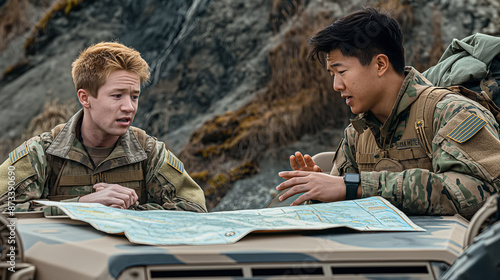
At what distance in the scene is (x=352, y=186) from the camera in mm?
2410

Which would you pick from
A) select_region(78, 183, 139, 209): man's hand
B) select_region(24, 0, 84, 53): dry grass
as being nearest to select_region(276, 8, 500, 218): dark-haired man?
select_region(78, 183, 139, 209): man's hand

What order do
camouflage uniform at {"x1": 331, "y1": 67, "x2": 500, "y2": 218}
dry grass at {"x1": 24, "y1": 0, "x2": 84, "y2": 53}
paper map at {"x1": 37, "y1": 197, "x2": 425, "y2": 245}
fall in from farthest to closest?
1. dry grass at {"x1": 24, "y1": 0, "x2": 84, "y2": 53}
2. camouflage uniform at {"x1": 331, "y1": 67, "x2": 500, "y2": 218}
3. paper map at {"x1": 37, "y1": 197, "x2": 425, "y2": 245}

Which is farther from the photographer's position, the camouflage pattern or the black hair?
the black hair

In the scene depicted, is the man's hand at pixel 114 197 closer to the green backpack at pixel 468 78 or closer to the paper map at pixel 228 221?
the paper map at pixel 228 221

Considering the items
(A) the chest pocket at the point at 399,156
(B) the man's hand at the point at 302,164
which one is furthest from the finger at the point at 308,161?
(A) the chest pocket at the point at 399,156

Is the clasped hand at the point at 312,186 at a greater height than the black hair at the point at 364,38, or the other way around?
the black hair at the point at 364,38

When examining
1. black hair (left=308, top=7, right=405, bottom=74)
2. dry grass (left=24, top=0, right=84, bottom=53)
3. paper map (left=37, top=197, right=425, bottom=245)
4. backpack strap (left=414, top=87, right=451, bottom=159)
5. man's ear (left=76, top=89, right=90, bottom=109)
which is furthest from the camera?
dry grass (left=24, top=0, right=84, bottom=53)

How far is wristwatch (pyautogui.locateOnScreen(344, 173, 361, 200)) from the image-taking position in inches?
94.7

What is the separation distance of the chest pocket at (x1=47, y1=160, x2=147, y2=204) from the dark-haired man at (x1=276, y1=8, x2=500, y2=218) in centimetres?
85

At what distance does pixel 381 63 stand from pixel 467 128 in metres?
0.61

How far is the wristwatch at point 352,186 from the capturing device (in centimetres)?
241

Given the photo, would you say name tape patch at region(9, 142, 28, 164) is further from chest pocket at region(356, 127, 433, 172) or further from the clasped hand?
chest pocket at region(356, 127, 433, 172)

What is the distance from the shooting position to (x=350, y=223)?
1.85 metres

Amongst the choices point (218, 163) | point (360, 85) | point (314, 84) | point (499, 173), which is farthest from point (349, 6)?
point (499, 173)
